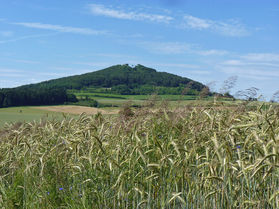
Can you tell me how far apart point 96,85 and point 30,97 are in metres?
54.7

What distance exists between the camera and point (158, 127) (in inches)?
200

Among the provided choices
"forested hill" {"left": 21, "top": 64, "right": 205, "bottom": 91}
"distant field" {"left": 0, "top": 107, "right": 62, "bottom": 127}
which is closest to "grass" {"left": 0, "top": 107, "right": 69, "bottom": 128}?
"distant field" {"left": 0, "top": 107, "right": 62, "bottom": 127}

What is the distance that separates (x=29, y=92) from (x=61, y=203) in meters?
39.7

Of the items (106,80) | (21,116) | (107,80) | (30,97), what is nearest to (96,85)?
(106,80)

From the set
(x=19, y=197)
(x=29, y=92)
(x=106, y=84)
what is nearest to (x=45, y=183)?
(x=19, y=197)

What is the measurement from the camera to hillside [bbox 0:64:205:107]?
39562 millimetres

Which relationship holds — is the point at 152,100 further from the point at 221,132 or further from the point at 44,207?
the point at 221,132

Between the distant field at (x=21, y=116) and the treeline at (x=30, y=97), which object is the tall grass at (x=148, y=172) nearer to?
the distant field at (x=21, y=116)

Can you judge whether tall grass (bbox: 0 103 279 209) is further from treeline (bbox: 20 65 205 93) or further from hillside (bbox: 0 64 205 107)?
treeline (bbox: 20 65 205 93)

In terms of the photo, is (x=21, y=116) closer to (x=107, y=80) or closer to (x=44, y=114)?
(x=44, y=114)

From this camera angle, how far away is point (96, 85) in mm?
94500

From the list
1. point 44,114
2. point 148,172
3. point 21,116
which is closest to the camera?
point 148,172

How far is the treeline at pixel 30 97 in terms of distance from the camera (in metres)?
36.5

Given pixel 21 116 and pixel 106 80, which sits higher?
pixel 106 80
